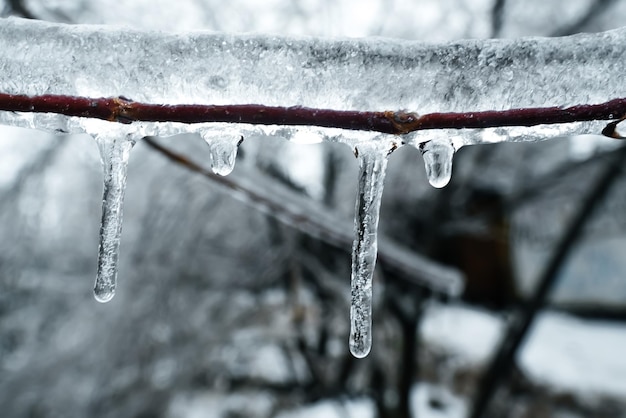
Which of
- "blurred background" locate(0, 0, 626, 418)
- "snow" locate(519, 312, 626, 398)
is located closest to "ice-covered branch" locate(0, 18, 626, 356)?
"blurred background" locate(0, 0, 626, 418)

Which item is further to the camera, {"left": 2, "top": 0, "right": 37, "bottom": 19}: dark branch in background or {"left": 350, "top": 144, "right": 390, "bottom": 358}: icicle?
{"left": 2, "top": 0, "right": 37, "bottom": 19}: dark branch in background

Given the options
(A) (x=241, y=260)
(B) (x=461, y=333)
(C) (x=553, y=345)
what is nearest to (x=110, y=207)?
(A) (x=241, y=260)

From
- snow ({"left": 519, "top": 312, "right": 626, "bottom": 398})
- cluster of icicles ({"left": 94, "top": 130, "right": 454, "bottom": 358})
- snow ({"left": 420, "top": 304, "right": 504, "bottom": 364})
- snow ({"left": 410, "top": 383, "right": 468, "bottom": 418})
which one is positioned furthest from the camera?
snow ({"left": 420, "top": 304, "right": 504, "bottom": 364})

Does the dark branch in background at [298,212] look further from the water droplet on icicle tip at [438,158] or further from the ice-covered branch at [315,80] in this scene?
the water droplet on icicle tip at [438,158]

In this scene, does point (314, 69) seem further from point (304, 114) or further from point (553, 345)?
point (553, 345)

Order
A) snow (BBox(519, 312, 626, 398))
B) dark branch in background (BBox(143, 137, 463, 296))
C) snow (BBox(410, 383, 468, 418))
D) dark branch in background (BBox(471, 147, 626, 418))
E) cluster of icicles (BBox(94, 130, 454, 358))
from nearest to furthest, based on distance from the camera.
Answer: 1. cluster of icicles (BBox(94, 130, 454, 358))
2. dark branch in background (BBox(143, 137, 463, 296))
3. dark branch in background (BBox(471, 147, 626, 418))
4. snow (BBox(410, 383, 468, 418))
5. snow (BBox(519, 312, 626, 398))

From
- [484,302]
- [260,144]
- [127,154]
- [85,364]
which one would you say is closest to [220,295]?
[85,364]

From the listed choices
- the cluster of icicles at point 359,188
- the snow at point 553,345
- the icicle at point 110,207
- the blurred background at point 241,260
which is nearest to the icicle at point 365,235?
the cluster of icicles at point 359,188

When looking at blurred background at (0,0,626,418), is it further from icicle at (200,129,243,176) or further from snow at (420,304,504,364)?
icicle at (200,129,243,176)
